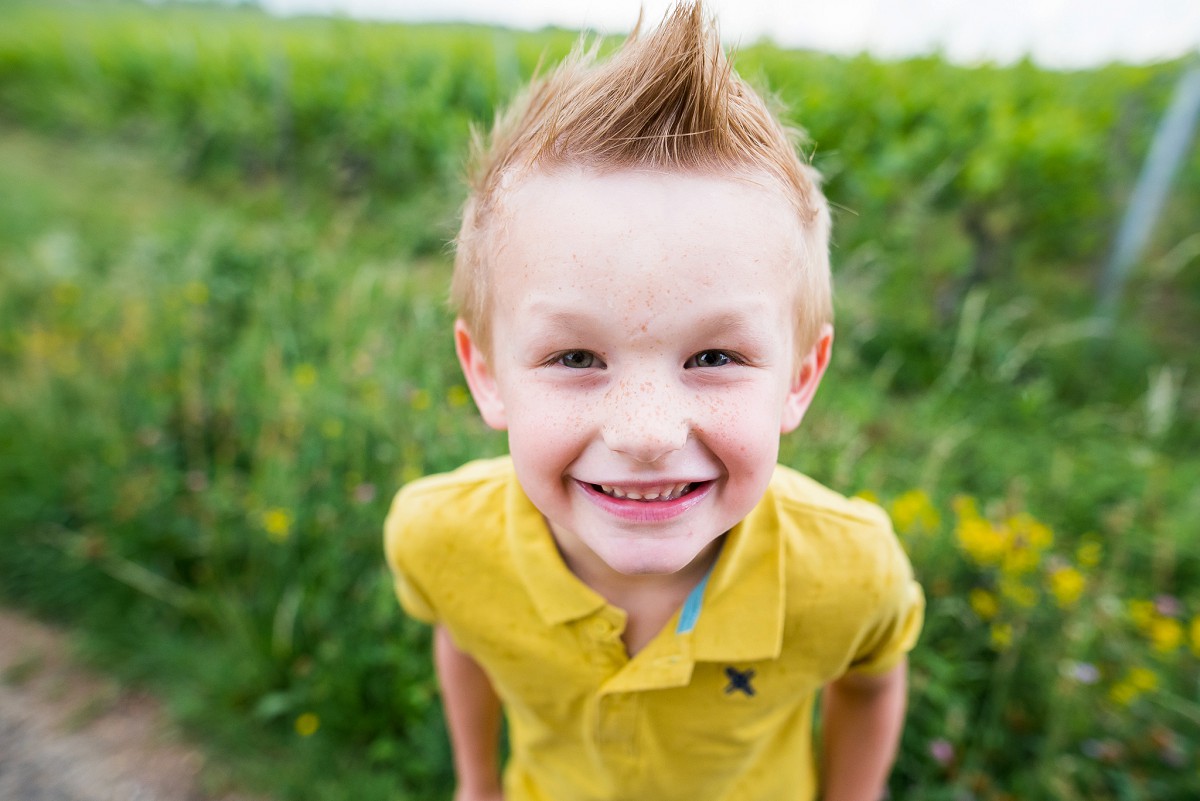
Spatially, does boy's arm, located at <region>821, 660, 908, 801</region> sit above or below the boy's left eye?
below

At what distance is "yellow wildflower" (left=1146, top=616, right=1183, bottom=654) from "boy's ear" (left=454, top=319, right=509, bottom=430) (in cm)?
189

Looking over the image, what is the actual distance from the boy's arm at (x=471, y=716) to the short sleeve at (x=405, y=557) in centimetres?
14

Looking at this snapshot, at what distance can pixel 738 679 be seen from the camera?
124 centimetres

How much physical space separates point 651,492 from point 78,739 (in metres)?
2.32

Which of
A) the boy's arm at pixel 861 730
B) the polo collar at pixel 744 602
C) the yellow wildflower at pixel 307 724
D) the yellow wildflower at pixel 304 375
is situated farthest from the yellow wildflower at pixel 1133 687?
the yellow wildflower at pixel 304 375

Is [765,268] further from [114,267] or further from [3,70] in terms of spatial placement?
[3,70]

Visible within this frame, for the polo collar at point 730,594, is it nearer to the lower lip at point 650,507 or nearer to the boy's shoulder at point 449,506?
the boy's shoulder at point 449,506

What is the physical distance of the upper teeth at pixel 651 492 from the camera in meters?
0.97

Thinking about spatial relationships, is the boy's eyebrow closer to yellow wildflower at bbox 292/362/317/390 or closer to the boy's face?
the boy's face

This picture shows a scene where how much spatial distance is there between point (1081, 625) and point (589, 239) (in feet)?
5.86

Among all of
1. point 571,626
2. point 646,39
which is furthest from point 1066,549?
point 646,39

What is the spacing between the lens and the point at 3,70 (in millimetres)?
9766

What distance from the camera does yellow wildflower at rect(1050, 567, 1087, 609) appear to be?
2.02 meters

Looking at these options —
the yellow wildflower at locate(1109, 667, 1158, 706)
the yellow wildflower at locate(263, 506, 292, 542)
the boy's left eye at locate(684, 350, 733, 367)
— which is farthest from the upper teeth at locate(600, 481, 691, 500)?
the yellow wildflower at locate(263, 506, 292, 542)
